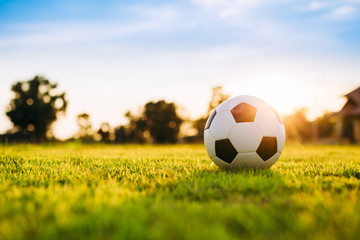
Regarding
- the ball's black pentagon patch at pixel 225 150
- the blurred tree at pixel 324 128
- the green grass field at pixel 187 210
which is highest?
the ball's black pentagon patch at pixel 225 150

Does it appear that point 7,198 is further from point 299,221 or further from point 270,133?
point 270,133

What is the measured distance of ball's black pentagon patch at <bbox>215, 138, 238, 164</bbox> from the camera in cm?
355

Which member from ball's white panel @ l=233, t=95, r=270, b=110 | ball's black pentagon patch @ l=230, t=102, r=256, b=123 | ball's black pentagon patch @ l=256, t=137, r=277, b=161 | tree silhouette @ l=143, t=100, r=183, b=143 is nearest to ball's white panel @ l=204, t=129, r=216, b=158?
ball's black pentagon patch @ l=230, t=102, r=256, b=123

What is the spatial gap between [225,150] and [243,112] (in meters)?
0.63

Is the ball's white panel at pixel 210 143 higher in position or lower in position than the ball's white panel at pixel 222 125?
lower

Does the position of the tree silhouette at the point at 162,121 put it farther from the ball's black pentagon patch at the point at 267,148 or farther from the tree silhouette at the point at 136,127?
the ball's black pentagon patch at the point at 267,148

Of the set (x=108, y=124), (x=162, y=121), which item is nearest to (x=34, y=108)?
(x=108, y=124)

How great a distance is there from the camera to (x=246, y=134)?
3.47 metres

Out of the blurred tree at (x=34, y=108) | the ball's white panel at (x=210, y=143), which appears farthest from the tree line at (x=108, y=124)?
the ball's white panel at (x=210, y=143)

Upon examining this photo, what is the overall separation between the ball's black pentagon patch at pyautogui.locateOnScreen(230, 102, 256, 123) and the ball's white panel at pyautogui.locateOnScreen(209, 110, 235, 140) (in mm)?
73

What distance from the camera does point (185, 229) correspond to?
1.57 metres

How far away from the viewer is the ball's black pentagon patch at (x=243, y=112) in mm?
3533

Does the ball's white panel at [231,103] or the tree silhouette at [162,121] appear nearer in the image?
the ball's white panel at [231,103]

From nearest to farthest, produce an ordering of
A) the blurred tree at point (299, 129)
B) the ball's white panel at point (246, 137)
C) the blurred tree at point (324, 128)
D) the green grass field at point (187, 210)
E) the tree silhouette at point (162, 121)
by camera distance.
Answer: the green grass field at point (187, 210) < the ball's white panel at point (246, 137) < the blurred tree at point (299, 129) < the blurred tree at point (324, 128) < the tree silhouette at point (162, 121)
